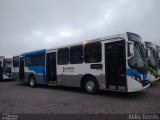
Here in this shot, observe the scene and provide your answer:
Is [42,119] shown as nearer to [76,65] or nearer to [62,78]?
[76,65]

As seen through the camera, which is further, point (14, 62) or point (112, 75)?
point (14, 62)

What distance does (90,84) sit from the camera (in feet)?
31.3

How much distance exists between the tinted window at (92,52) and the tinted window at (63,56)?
5.46 feet

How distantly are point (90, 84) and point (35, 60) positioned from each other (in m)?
6.22

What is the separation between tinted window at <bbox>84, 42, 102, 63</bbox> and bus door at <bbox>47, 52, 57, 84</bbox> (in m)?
3.21

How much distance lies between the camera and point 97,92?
Answer: 9281mm

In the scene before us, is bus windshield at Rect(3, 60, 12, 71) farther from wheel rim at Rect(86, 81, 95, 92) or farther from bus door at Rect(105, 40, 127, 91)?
bus door at Rect(105, 40, 127, 91)

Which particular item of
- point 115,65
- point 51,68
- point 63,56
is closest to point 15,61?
point 51,68

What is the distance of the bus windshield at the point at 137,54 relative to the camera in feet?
26.1

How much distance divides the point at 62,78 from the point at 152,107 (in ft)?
20.6

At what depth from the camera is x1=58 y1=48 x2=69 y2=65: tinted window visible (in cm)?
1096

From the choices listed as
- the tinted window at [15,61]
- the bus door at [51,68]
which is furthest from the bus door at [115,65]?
the tinted window at [15,61]

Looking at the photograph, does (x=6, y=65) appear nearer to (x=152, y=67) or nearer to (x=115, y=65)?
(x=115, y=65)

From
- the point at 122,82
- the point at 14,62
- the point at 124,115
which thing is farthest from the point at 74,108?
the point at 14,62
